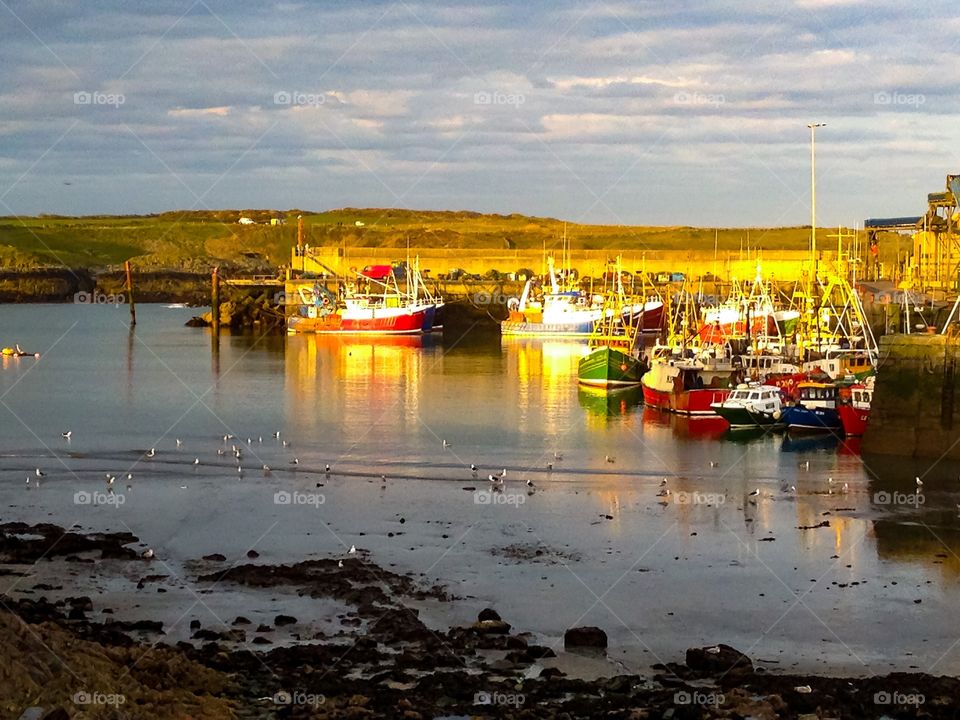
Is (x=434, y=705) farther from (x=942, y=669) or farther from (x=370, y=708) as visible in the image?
(x=942, y=669)

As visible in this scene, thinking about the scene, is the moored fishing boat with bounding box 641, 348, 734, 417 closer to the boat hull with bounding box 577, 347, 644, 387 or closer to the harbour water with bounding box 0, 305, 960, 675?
the harbour water with bounding box 0, 305, 960, 675

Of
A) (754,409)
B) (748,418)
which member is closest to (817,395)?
(754,409)

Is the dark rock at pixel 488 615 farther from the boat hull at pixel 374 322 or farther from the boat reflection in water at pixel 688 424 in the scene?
the boat hull at pixel 374 322

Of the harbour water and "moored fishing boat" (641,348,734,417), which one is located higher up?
"moored fishing boat" (641,348,734,417)

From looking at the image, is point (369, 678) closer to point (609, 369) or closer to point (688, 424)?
point (688, 424)

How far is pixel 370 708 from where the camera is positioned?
1722 centimetres

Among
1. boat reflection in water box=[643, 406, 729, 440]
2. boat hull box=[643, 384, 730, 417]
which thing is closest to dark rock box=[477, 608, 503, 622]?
boat reflection in water box=[643, 406, 729, 440]

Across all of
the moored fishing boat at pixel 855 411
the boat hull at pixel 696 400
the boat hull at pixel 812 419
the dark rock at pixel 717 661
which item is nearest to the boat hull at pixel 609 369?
the boat hull at pixel 696 400

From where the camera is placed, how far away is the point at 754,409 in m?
43.5

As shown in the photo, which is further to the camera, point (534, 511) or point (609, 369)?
point (609, 369)

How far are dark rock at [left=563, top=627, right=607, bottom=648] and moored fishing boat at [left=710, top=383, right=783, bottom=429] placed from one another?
23.9m

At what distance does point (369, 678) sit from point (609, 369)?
135 ft

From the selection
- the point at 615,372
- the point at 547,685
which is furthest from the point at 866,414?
the point at 547,685

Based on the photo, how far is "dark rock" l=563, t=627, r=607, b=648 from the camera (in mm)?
20172
